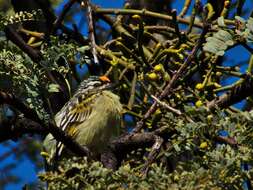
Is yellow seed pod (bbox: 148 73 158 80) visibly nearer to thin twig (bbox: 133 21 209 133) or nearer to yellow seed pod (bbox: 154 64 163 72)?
yellow seed pod (bbox: 154 64 163 72)

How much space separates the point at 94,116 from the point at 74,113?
0.18m

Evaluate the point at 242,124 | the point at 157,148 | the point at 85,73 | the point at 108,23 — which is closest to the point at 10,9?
the point at 108,23

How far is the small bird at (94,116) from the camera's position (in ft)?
19.6

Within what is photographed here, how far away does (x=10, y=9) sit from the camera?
6.12 metres

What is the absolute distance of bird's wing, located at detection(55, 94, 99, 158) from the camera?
609 cm

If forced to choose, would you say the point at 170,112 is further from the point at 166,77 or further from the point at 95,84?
the point at 95,84

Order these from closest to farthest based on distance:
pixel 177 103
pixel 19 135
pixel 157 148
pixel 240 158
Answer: pixel 240 158
pixel 157 148
pixel 177 103
pixel 19 135

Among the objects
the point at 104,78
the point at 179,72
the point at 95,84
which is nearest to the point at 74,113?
the point at 95,84

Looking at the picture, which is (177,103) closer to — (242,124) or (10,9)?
(242,124)

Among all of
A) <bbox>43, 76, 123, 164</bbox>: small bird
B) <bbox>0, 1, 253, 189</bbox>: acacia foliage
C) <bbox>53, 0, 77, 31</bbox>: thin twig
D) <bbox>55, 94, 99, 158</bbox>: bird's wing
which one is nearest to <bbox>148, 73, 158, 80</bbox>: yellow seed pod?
<bbox>0, 1, 253, 189</bbox>: acacia foliage

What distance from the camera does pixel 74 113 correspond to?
6160 millimetres

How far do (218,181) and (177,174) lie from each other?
7.8 inches

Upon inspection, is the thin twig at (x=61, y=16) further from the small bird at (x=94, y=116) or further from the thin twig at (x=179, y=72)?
the thin twig at (x=179, y=72)

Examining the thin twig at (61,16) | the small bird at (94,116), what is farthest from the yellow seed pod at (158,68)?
the thin twig at (61,16)
